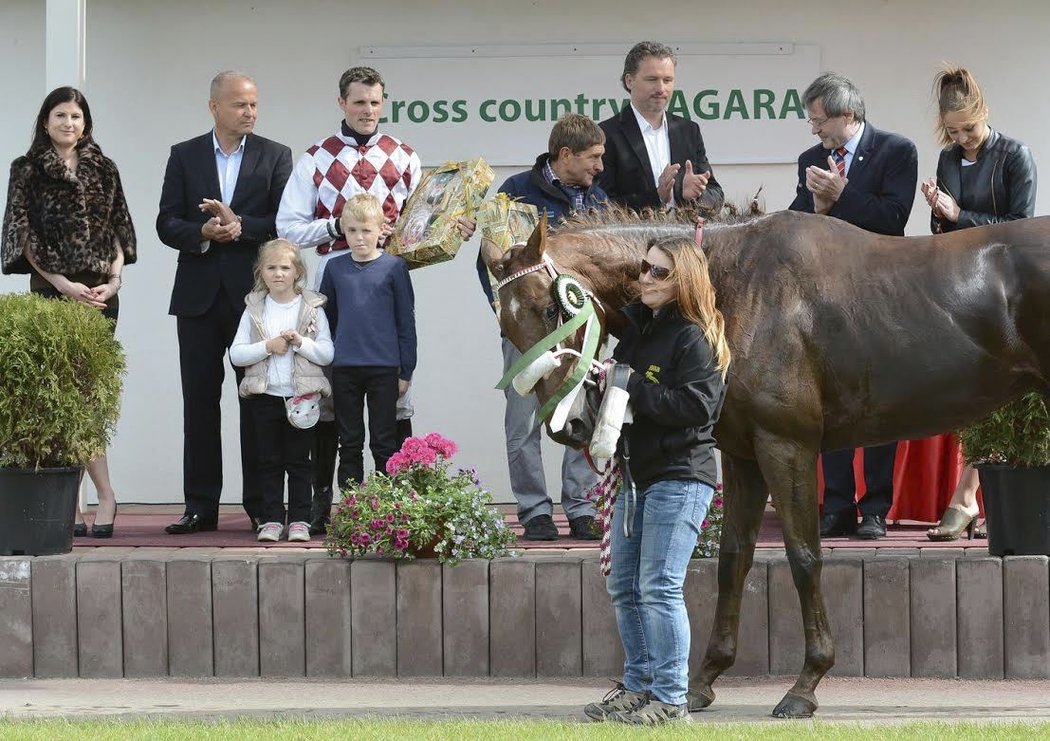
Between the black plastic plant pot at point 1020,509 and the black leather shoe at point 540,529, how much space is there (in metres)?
2.06

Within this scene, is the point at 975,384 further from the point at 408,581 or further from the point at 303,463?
the point at 303,463

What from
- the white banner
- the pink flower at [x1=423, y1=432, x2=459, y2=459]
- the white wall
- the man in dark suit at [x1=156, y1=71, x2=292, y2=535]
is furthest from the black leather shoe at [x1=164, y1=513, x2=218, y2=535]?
the white banner

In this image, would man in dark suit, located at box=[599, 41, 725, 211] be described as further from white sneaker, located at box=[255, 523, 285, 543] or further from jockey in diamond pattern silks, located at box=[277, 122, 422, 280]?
white sneaker, located at box=[255, 523, 285, 543]

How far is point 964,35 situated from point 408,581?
524 cm

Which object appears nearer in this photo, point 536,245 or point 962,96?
point 536,245

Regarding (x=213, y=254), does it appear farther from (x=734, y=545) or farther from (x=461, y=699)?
(x=734, y=545)

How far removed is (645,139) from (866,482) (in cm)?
205

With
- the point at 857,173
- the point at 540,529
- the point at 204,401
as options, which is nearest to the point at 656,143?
the point at 857,173

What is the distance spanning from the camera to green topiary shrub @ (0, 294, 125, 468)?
22.6 feet

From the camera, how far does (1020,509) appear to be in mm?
6824

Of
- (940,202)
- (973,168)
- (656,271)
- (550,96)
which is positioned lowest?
(656,271)

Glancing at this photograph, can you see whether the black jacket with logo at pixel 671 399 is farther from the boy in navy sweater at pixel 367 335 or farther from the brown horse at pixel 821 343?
the boy in navy sweater at pixel 367 335

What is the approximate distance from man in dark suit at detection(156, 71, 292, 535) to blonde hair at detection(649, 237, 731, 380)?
10.2ft

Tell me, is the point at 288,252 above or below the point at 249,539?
above
